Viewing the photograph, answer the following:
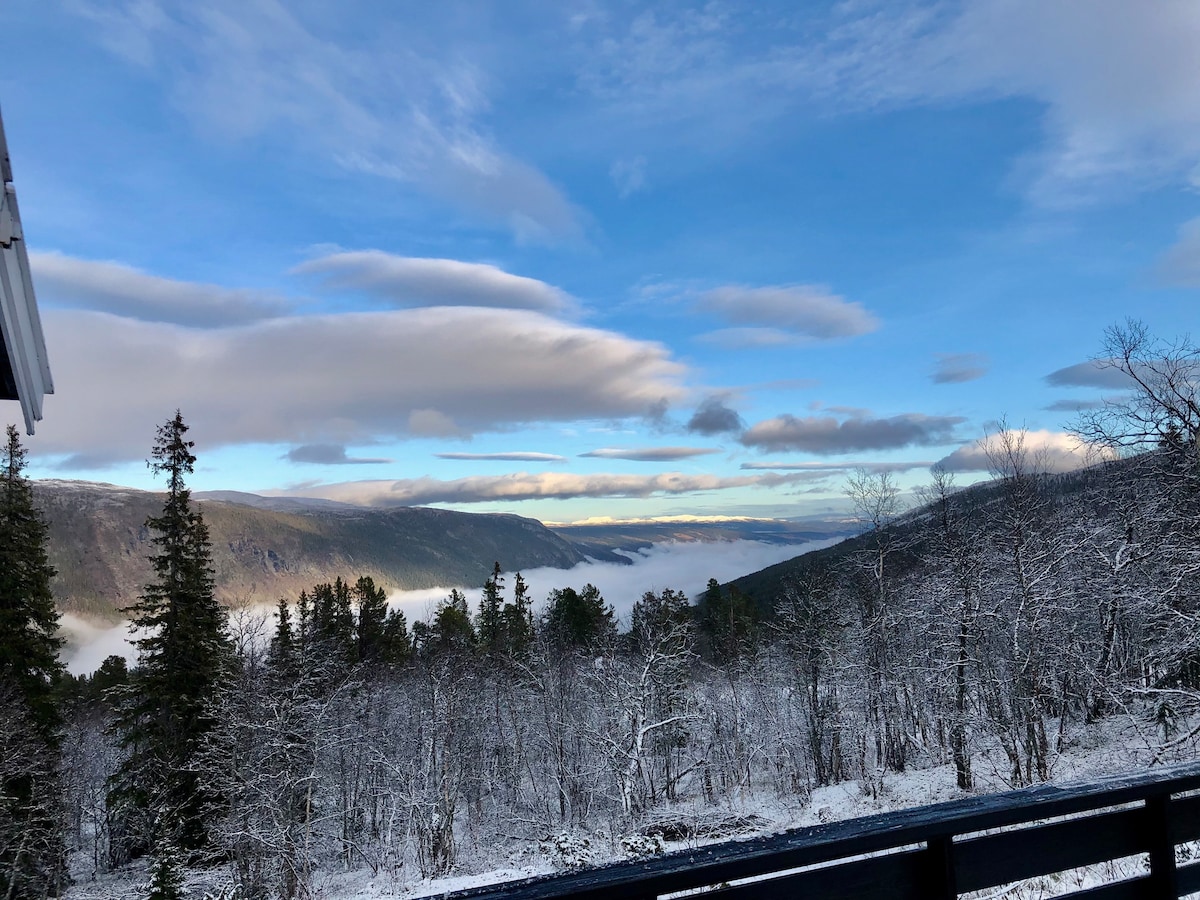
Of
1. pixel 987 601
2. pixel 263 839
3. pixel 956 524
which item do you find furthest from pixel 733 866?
pixel 956 524

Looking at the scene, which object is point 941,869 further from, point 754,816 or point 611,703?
point 611,703

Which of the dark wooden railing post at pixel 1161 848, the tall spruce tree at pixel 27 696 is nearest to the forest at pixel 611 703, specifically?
the tall spruce tree at pixel 27 696

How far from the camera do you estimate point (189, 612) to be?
86.3ft

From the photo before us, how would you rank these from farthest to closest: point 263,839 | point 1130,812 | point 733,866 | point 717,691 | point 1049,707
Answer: point 717,691 < point 1049,707 < point 263,839 < point 1130,812 < point 733,866

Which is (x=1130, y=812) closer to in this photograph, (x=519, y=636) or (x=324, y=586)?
(x=519, y=636)

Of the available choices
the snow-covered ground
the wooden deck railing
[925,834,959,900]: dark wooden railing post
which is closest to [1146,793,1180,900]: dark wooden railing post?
the wooden deck railing

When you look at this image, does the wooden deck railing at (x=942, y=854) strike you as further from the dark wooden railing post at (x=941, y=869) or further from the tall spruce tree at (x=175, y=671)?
the tall spruce tree at (x=175, y=671)

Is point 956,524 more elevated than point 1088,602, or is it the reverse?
point 956,524

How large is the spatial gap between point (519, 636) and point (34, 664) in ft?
114

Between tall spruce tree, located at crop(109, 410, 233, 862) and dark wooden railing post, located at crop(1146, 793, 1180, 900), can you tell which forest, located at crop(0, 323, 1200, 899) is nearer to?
tall spruce tree, located at crop(109, 410, 233, 862)

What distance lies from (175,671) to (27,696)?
14.3 ft

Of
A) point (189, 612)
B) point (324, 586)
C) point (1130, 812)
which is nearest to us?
point (1130, 812)

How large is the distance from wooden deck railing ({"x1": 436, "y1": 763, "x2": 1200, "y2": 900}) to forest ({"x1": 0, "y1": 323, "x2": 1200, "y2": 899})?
15.2m

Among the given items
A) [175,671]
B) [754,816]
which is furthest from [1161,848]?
[175,671]
